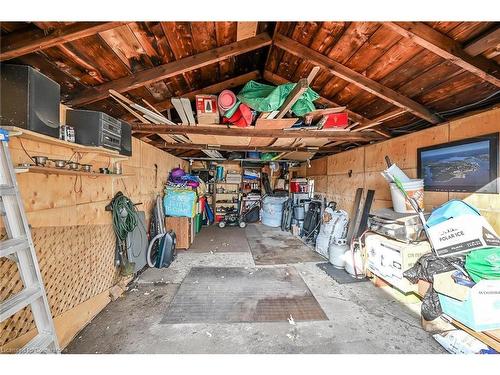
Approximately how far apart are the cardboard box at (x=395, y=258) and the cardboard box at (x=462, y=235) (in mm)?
338

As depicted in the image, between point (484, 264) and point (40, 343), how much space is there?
3.18 meters

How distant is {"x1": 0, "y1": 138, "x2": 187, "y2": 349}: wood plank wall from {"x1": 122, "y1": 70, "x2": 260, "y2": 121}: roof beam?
0.98 metres

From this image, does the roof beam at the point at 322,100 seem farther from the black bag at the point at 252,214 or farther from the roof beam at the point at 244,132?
the black bag at the point at 252,214

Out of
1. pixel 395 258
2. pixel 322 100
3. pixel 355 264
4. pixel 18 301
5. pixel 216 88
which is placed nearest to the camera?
pixel 18 301

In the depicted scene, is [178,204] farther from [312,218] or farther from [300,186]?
[300,186]

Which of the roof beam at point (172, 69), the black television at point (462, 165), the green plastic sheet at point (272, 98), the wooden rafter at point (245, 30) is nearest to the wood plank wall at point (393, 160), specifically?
the black television at point (462, 165)

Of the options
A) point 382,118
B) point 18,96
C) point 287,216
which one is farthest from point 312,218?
point 18,96

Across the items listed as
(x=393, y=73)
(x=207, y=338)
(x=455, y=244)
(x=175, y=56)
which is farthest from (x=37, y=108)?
(x=455, y=244)

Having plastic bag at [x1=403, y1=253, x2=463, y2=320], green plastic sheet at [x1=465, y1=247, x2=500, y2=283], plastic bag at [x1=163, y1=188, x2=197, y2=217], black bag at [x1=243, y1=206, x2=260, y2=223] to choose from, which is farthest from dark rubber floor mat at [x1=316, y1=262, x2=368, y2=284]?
black bag at [x1=243, y1=206, x2=260, y2=223]

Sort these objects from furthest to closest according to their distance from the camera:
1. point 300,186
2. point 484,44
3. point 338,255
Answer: point 300,186, point 338,255, point 484,44

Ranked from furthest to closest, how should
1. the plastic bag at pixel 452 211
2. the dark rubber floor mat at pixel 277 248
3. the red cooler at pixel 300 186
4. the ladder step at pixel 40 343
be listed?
the red cooler at pixel 300 186 → the dark rubber floor mat at pixel 277 248 → the plastic bag at pixel 452 211 → the ladder step at pixel 40 343

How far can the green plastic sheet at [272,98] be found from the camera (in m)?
2.18

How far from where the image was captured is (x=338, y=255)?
354cm
